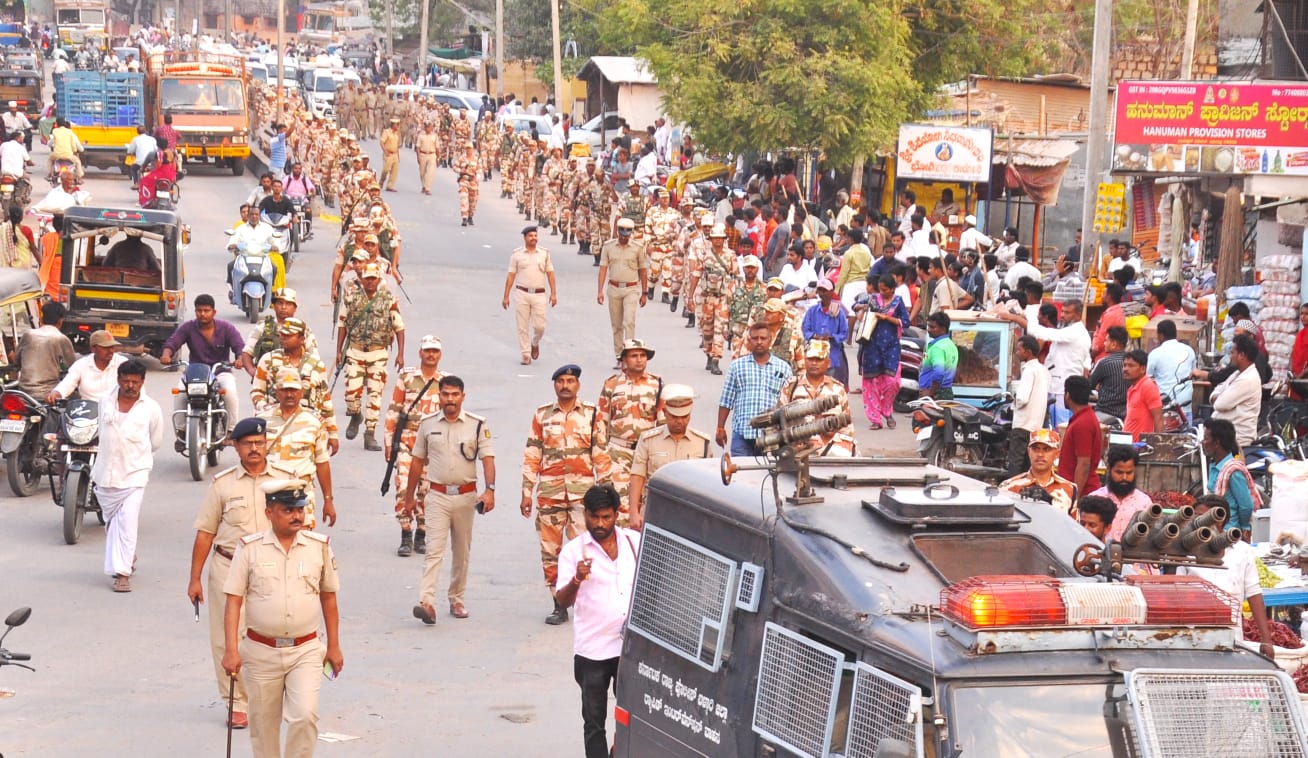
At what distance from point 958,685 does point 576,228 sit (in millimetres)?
29623

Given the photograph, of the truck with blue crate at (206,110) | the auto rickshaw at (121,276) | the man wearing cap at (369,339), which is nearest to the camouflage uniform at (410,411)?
the man wearing cap at (369,339)

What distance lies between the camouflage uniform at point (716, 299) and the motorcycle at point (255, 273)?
5.82 meters

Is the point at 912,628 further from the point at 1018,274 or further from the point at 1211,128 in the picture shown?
the point at 1018,274

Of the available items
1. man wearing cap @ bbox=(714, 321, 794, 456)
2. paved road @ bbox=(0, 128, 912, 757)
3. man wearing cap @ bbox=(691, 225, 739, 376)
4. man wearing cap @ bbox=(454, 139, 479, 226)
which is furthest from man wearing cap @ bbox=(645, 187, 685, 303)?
man wearing cap @ bbox=(714, 321, 794, 456)

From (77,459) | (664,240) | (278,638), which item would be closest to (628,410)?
(278,638)

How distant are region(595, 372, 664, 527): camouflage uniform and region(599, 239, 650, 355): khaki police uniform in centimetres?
953

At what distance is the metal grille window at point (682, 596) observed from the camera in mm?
6703

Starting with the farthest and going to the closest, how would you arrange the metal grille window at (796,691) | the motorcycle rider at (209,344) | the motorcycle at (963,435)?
the motorcycle at (963,435)
the motorcycle rider at (209,344)
the metal grille window at (796,691)

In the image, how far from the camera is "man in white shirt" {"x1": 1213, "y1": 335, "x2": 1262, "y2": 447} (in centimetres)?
1449

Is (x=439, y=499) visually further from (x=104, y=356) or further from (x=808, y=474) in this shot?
(x=808, y=474)

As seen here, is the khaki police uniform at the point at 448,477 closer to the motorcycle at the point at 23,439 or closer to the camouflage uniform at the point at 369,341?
the motorcycle at the point at 23,439

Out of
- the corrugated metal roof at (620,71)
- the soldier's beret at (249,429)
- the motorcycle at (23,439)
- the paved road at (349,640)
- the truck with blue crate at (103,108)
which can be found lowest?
the paved road at (349,640)

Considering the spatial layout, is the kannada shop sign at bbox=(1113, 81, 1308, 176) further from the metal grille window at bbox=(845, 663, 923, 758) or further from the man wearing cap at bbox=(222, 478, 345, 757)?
the metal grille window at bbox=(845, 663, 923, 758)

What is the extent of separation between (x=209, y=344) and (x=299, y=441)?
4.65 m
